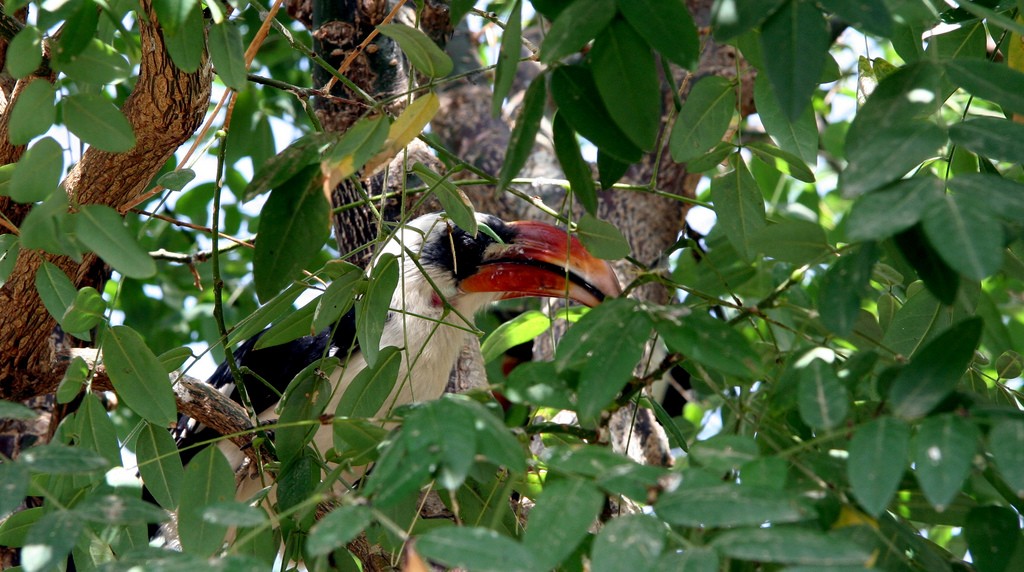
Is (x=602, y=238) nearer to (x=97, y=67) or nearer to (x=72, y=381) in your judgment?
(x=97, y=67)

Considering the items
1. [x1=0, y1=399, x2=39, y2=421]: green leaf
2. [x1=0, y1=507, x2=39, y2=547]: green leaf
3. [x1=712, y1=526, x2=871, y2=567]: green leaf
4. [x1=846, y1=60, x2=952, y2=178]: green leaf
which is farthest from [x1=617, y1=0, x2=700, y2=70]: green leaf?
[x1=0, y1=507, x2=39, y2=547]: green leaf

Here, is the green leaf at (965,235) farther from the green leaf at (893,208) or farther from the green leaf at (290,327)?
the green leaf at (290,327)

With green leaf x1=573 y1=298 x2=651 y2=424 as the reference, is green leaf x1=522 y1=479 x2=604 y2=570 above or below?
below

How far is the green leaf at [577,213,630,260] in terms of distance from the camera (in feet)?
6.98

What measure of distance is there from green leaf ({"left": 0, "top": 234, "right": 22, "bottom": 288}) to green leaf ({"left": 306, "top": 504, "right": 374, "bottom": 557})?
99 cm

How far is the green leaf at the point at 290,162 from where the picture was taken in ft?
5.35

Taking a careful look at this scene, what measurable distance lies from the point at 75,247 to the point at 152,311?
121 inches

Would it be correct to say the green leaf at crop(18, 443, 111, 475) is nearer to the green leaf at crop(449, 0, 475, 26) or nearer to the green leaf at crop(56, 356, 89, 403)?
the green leaf at crop(56, 356, 89, 403)

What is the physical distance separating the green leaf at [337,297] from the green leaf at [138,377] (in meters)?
0.32

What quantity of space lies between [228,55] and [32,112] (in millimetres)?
323

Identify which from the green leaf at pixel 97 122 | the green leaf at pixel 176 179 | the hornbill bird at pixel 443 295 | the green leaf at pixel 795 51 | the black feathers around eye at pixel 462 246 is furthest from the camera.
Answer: the black feathers around eye at pixel 462 246

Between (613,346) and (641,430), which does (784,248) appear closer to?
(613,346)

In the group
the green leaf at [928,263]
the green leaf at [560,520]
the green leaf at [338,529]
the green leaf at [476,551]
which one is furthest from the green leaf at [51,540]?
the green leaf at [928,263]

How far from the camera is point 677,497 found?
128 centimetres
